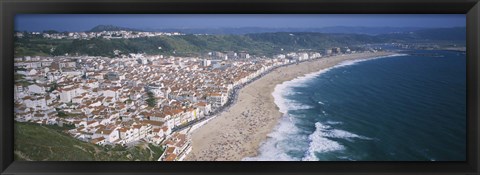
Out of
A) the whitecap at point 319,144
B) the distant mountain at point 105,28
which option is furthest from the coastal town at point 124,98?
the whitecap at point 319,144


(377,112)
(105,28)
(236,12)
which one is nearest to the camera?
(236,12)

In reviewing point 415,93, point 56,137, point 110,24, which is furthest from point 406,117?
point 56,137

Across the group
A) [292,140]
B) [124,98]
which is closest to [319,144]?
[292,140]

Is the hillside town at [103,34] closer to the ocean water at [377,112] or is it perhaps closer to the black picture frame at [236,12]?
the black picture frame at [236,12]

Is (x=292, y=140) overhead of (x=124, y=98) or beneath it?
beneath

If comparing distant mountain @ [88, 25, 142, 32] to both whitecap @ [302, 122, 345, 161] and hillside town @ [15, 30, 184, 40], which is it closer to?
hillside town @ [15, 30, 184, 40]

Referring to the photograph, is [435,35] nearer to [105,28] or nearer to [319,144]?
[319,144]
